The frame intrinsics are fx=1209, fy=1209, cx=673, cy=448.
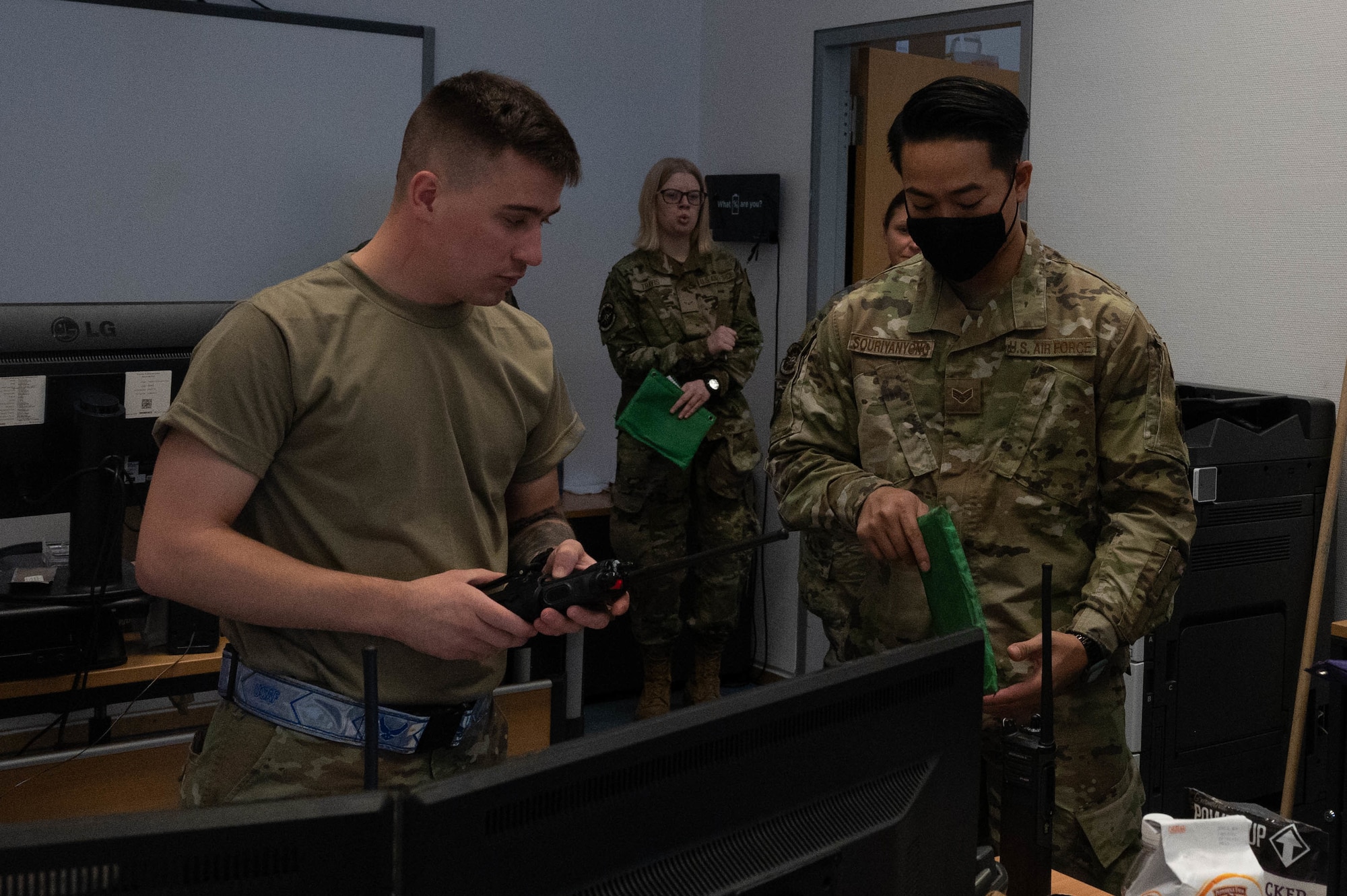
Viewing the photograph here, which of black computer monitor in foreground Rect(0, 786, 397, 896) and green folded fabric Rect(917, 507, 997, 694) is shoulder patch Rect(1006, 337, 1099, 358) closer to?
green folded fabric Rect(917, 507, 997, 694)

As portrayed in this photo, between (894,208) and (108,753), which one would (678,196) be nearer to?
(894,208)

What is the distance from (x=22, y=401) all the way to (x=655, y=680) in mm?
2635

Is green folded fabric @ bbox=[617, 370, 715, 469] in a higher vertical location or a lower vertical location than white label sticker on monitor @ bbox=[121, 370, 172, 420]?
lower

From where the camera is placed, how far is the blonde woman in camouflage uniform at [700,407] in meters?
4.11

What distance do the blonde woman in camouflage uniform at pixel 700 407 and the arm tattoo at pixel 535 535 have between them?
245 cm

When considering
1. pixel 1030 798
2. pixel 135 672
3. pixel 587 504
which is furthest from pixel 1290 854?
pixel 587 504

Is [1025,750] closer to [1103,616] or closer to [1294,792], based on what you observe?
[1103,616]

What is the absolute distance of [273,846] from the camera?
1.98 ft

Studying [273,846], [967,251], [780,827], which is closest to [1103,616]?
[967,251]

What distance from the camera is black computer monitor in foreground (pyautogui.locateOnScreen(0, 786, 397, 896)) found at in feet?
1.82

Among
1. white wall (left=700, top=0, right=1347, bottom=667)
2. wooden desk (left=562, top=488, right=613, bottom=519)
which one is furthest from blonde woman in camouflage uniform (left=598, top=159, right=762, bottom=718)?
white wall (left=700, top=0, right=1347, bottom=667)

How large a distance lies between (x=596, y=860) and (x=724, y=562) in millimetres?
3527

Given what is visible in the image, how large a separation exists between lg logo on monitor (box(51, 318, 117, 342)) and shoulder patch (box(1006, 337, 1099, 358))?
145 centimetres

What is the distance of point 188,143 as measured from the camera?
12.6 feet
